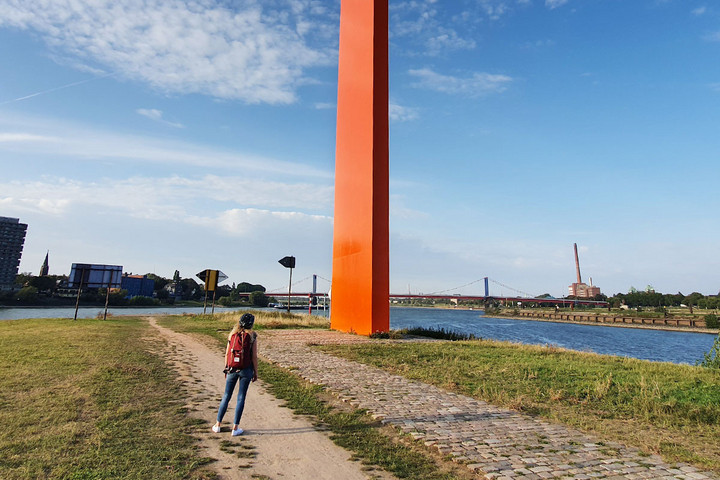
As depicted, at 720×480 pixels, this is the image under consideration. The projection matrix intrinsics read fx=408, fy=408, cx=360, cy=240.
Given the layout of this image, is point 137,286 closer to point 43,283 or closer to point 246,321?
point 43,283

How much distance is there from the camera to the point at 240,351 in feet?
16.8

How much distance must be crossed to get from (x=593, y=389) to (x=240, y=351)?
6.40m

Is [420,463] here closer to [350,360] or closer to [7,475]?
[7,475]

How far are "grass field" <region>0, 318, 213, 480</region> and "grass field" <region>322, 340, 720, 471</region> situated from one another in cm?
477

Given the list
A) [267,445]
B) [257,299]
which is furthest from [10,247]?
[267,445]


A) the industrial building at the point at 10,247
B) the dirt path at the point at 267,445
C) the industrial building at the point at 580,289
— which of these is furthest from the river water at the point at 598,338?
the industrial building at the point at 580,289

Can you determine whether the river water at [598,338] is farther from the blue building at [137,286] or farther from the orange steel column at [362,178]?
the blue building at [137,286]

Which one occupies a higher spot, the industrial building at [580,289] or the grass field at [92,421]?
the industrial building at [580,289]

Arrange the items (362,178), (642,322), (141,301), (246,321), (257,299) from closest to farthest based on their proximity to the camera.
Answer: (246,321), (362,178), (642,322), (141,301), (257,299)

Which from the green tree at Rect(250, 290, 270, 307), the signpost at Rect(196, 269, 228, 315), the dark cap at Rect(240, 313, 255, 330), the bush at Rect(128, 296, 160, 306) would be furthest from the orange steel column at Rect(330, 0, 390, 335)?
the green tree at Rect(250, 290, 270, 307)

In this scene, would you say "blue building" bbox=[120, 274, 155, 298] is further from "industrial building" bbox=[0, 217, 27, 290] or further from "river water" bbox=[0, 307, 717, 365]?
"industrial building" bbox=[0, 217, 27, 290]

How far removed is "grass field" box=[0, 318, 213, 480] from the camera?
3.71 meters

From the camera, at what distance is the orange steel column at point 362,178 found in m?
17.1

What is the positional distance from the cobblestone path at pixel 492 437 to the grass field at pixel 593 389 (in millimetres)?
417
